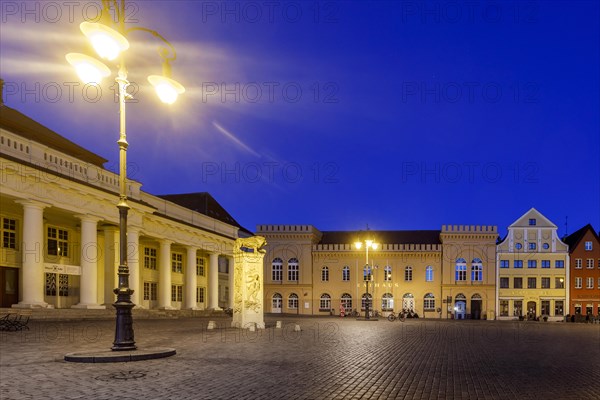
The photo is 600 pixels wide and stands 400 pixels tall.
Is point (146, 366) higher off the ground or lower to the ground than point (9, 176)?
lower

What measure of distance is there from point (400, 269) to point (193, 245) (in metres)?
32.2

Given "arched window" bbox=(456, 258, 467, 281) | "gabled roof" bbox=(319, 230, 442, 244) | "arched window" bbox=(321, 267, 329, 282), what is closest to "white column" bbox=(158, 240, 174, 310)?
"arched window" bbox=(321, 267, 329, 282)

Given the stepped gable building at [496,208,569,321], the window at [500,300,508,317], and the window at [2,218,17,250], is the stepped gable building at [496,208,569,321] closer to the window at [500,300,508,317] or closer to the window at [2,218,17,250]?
the window at [500,300,508,317]

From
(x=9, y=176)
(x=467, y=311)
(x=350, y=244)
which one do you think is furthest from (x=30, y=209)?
(x=467, y=311)

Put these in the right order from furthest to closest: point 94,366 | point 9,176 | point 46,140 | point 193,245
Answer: point 193,245, point 46,140, point 9,176, point 94,366

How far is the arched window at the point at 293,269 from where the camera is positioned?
7262 centimetres

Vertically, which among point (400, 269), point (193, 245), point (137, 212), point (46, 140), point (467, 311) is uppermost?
point (46, 140)

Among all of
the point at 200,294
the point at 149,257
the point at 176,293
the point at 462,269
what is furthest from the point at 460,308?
the point at 149,257

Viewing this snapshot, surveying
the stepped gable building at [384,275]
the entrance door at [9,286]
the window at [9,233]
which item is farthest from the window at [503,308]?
the window at [9,233]

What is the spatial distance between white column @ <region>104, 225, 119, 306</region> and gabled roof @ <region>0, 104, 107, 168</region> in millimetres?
5614

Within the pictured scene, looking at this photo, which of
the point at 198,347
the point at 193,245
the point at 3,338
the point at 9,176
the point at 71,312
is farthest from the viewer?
the point at 193,245

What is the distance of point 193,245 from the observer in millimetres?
49750

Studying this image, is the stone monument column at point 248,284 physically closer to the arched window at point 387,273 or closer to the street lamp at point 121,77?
the street lamp at point 121,77

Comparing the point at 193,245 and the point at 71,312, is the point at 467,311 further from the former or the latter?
the point at 71,312
